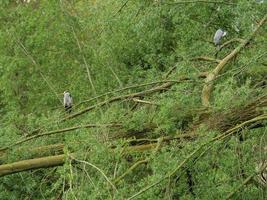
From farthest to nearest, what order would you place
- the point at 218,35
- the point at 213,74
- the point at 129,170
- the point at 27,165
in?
the point at 218,35, the point at 213,74, the point at 27,165, the point at 129,170

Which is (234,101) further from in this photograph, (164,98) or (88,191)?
(88,191)

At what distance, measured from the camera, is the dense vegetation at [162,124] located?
Result: 17.1 ft

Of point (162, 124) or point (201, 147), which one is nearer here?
point (201, 147)

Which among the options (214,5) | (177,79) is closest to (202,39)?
(214,5)

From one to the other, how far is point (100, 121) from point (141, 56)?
5649mm

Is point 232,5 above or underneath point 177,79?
above

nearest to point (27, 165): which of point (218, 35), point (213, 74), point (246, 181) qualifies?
point (213, 74)

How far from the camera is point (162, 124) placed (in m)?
5.89

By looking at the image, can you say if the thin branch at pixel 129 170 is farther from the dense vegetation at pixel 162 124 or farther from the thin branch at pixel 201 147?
the thin branch at pixel 201 147

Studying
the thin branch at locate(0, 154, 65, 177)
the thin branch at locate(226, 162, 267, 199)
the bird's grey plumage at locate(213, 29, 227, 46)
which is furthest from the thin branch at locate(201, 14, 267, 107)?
the bird's grey plumage at locate(213, 29, 227, 46)

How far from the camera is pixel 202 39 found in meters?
9.77

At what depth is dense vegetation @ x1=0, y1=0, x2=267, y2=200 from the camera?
17.1 feet

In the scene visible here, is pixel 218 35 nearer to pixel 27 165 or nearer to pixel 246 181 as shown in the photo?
A: pixel 27 165

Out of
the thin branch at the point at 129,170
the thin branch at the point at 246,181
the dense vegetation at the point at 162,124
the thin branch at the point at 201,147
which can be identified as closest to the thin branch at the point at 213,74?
the dense vegetation at the point at 162,124
